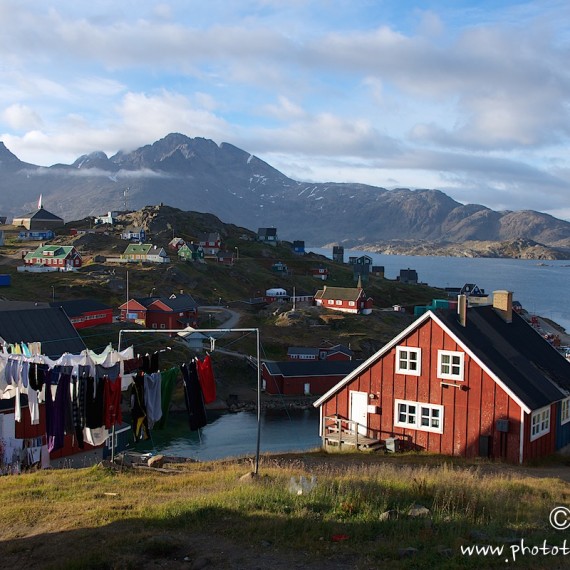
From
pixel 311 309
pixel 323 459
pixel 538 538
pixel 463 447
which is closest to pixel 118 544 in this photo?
pixel 538 538

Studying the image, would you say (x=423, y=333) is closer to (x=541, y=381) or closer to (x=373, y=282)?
(x=541, y=381)

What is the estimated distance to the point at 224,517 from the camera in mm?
13516

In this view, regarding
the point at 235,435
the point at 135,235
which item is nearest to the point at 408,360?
the point at 235,435

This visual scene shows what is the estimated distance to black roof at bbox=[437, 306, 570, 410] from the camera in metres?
26.2

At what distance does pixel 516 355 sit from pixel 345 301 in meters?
83.5

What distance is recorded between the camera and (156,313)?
296 ft

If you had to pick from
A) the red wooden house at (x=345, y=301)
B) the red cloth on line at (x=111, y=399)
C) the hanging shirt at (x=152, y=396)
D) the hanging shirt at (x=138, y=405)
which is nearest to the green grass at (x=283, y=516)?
the red cloth on line at (x=111, y=399)

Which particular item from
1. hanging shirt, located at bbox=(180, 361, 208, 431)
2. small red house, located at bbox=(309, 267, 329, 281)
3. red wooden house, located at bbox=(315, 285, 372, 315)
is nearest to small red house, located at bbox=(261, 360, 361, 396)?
red wooden house, located at bbox=(315, 285, 372, 315)

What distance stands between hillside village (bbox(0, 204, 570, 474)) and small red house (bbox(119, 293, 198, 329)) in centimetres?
17

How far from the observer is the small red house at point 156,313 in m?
89.4

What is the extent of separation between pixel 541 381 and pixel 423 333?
5.54m

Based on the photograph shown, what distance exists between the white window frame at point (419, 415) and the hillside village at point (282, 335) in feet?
0.16

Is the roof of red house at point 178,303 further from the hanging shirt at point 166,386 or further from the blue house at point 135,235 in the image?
the hanging shirt at point 166,386

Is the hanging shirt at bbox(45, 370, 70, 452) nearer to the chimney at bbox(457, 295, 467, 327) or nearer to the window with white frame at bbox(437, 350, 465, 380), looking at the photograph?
the window with white frame at bbox(437, 350, 465, 380)
